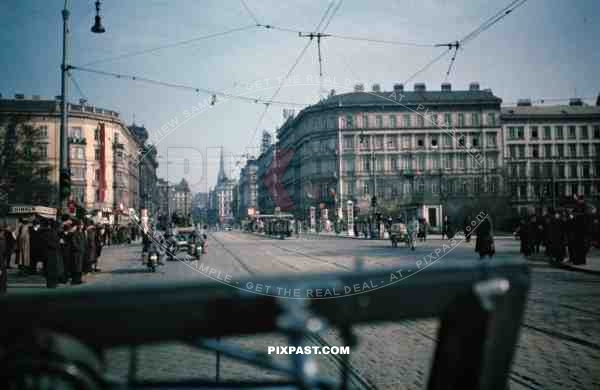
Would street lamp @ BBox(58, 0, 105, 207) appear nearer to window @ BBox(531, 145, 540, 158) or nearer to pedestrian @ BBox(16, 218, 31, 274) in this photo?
pedestrian @ BBox(16, 218, 31, 274)

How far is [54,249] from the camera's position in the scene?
12.4 meters

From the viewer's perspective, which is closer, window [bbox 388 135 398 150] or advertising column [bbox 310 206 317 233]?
window [bbox 388 135 398 150]

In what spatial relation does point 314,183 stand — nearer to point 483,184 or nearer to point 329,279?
point 483,184

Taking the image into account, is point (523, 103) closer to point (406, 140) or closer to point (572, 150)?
point (572, 150)

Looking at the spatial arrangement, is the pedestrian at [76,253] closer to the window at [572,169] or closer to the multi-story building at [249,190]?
the window at [572,169]

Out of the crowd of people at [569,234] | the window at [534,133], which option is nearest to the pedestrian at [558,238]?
the crowd of people at [569,234]

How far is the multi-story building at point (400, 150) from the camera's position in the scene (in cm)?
5544

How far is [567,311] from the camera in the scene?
25.7ft

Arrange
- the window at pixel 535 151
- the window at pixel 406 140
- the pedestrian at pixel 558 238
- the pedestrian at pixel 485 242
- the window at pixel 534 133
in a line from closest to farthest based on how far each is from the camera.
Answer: the pedestrian at pixel 485 242, the pedestrian at pixel 558 238, the window at pixel 406 140, the window at pixel 534 133, the window at pixel 535 151

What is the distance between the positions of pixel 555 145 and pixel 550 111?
6.10 m

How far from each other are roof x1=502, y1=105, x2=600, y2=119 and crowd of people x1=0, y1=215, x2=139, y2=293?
8251 cm

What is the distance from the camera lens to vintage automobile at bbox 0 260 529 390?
4.12 feet

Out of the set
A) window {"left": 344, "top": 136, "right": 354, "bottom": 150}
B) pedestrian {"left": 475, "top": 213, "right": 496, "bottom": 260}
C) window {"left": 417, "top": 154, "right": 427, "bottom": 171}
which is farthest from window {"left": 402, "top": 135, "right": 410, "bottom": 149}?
pedestrian {"left": 475, "top": 213, "right": 496, "bottom": 260}

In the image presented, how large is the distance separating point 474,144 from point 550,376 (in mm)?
69828
